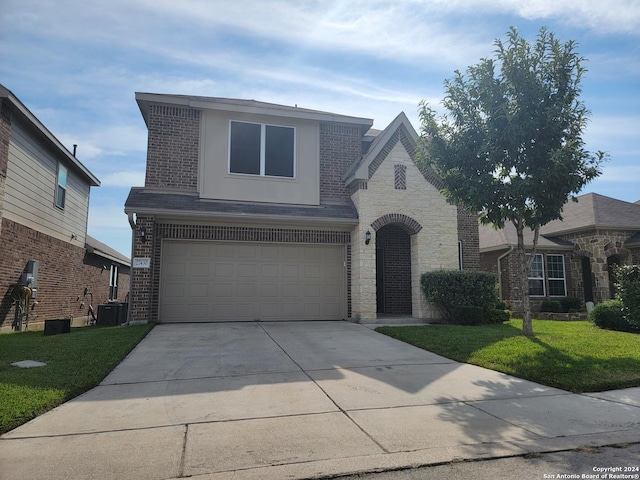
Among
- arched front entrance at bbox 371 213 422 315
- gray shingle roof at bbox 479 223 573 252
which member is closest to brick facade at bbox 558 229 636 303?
gray shingle roof at bbox 479 223 573 252

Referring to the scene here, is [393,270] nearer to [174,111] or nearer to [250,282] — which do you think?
[250,282]

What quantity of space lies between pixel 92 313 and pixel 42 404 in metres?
14.4

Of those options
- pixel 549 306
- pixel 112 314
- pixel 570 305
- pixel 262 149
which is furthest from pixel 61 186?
pixel 570 305

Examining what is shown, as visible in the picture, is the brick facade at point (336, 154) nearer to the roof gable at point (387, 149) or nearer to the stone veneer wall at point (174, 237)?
the roof gable at point (387, 149)

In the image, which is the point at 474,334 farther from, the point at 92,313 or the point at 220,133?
the point at 92,313

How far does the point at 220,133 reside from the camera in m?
13.3

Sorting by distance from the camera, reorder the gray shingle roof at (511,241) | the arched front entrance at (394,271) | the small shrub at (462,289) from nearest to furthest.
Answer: the small shrub at (462,289), the arched front entrance at (394,271), the gray shingle roof at (511,241)

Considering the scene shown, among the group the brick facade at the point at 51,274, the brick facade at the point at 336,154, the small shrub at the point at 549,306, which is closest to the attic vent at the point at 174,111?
the brick facade at the point at 336,154

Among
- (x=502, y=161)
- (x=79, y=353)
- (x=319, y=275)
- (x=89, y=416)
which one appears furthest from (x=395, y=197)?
(x=89, y=416)

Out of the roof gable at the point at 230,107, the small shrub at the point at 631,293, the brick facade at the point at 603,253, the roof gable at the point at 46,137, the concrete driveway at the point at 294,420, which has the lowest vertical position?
the concrete driveway at the point at 294,420

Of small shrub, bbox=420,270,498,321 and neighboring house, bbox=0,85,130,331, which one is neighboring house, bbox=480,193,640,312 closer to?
small shrub, bbox=420,270,498,321

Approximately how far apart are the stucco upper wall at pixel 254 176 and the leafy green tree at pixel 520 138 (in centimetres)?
491

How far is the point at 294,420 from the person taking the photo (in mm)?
4648

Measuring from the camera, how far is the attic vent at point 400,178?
44.0ft
